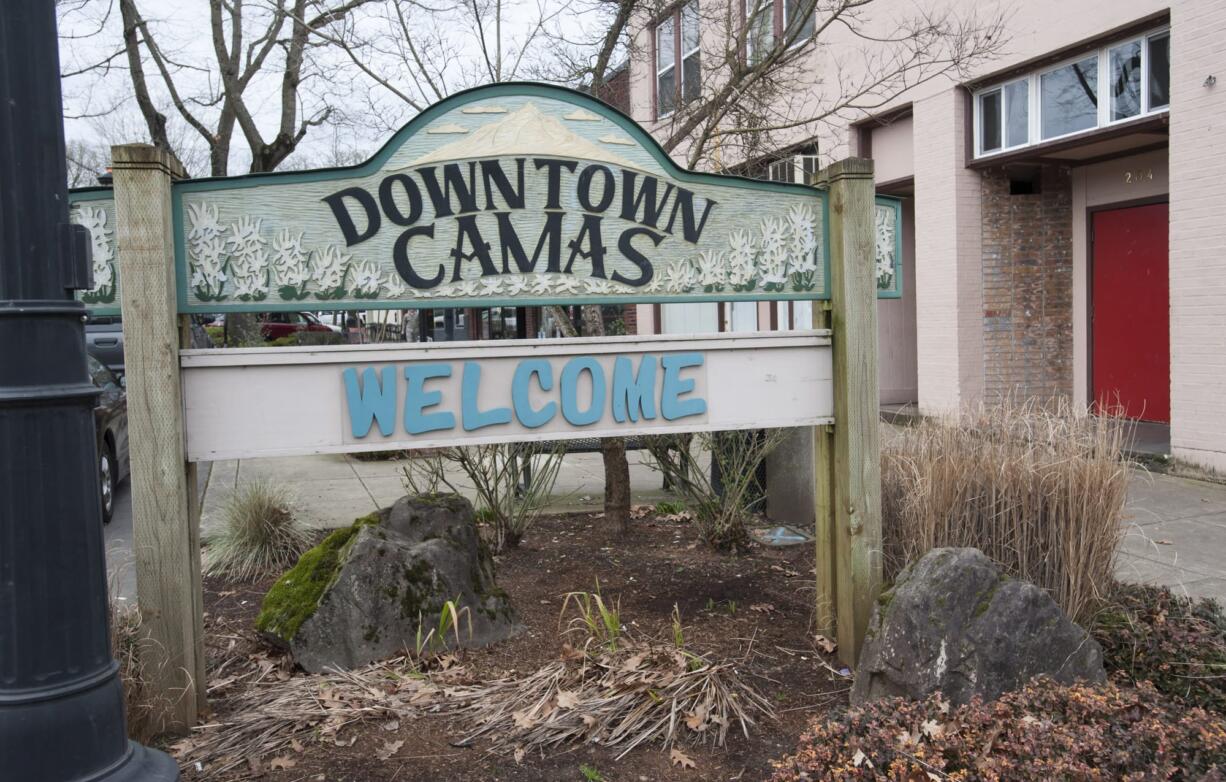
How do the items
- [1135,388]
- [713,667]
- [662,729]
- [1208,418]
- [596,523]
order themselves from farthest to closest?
[1135,388]
[1208,418]
[596,523]
[713,667]
[662,729]

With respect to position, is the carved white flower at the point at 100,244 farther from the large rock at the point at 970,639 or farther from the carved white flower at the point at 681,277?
the large rock at the point at 970,639

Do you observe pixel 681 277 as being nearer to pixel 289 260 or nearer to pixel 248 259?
pixel 289 260

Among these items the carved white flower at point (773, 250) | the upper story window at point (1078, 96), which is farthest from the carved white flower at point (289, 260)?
the upper story window at point (1078, 96)

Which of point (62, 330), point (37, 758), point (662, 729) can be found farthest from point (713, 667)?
point (62, 330)

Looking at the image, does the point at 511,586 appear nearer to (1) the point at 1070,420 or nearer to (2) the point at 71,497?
(1) the point at 1070,420

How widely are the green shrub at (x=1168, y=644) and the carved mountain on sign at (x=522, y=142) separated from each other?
288 cm

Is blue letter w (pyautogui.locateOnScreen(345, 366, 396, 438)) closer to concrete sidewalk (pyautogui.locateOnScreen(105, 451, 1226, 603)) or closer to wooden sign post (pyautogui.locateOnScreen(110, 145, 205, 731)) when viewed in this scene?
wooden sign post (pyautogui.locateOnScreen(110, 145, 205, 731))

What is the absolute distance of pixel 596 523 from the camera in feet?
23.8

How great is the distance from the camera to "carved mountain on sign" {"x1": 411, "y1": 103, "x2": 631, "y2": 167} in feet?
13.0

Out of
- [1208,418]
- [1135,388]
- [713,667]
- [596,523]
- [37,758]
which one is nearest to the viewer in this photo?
[37,758]

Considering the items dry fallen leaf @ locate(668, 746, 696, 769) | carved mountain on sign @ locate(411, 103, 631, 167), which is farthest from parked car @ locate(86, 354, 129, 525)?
dry fallen leaf @ locate(668, 746, 696, 769)

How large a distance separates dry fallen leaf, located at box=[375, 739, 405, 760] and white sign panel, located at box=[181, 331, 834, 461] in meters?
1.08

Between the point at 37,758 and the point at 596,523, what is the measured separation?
16.8 ft

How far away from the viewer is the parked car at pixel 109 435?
8.74m
